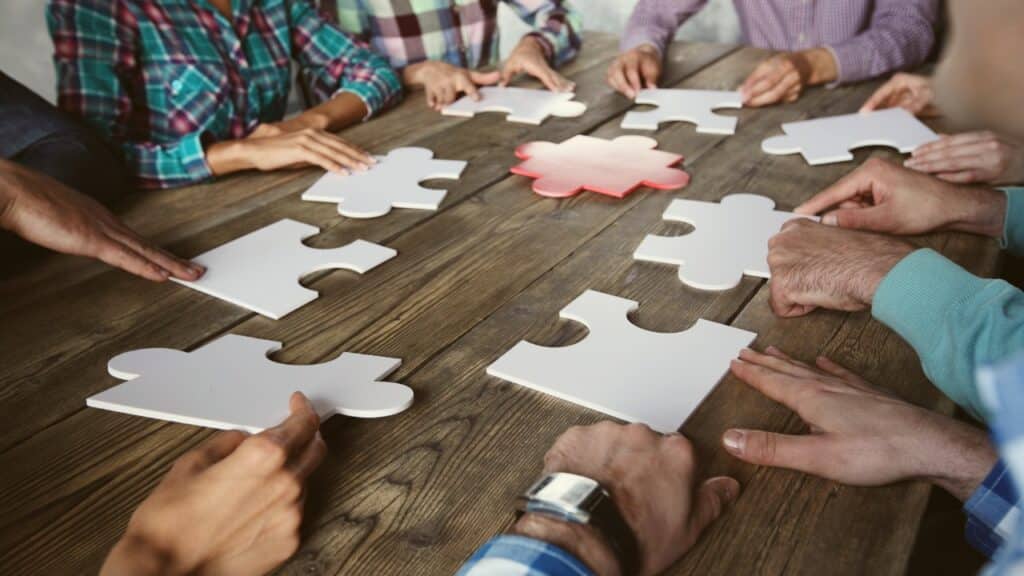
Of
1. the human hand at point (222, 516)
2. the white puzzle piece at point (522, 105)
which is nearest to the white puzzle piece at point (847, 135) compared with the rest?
the white puzzle piece at point (522, 105)

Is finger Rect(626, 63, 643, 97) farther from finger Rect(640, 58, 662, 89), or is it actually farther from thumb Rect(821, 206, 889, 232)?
thumb Rect(821, 206, 889, 232)

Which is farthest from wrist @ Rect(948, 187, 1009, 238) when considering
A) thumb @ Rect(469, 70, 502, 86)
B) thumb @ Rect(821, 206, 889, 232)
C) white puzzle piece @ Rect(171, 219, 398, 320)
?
thumb @ Rect(469, 70, 502, 86)

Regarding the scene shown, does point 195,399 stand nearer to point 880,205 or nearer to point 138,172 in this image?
point 138,172

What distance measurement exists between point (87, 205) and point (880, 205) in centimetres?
124

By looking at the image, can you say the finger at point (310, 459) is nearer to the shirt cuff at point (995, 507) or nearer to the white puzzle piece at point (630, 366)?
the white puzzle piece at point (630, 366)

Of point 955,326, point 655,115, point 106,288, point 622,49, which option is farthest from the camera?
point 622,49

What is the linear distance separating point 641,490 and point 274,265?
72 centimetres

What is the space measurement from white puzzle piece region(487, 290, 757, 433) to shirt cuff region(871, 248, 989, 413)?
0.18 metres

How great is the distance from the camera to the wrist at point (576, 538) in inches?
26.7

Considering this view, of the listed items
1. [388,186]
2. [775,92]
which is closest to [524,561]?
[388,186]

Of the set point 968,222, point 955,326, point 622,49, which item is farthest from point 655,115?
point 955,326

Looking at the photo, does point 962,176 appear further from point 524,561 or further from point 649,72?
point 524,561

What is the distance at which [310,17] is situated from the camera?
227 cm

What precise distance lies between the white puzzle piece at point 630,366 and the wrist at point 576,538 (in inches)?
7.2
